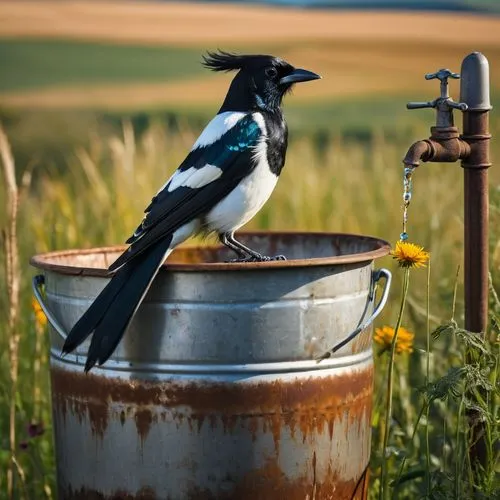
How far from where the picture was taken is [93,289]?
8.34 ft

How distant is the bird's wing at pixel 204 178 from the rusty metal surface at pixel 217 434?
1.46 feet

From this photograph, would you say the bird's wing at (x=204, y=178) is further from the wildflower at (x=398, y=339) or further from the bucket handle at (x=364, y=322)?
the wildflower at (x=398, y=339)

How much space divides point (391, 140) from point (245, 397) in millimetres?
3857

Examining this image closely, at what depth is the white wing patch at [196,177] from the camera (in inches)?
108

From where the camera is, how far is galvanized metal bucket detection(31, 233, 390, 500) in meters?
2.40

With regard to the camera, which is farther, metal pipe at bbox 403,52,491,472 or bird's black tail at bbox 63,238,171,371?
metal pipe at bbox 403,52,491,472

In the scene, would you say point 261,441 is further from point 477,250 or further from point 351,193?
point 351,193

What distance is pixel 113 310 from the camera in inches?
94.3

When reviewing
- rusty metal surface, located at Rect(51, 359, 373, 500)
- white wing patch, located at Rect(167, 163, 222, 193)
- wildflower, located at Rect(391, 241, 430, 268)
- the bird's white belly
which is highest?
white wing patch, located at Rect(167, 163, 222, 193)

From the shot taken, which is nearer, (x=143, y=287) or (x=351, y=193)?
(x=143, y=287)

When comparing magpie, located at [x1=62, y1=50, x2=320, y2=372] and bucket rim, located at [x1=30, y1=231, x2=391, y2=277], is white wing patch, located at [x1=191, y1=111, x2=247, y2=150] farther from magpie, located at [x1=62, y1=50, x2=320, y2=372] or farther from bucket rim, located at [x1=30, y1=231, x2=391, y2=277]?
bucket rim, located at [x1=30, y1=231, x2=391, y2=277]

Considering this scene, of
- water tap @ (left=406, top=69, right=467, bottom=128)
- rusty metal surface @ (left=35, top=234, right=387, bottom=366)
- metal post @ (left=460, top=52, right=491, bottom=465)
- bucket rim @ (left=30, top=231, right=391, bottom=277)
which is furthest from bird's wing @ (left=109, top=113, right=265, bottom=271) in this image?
metal post @ (left=460, top=52, right=491, bottom=465)

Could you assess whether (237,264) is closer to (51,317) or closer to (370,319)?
(370,319)

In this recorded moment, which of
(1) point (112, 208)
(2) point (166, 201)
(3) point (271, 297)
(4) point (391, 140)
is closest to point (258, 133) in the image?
(2) point (166, 201)
